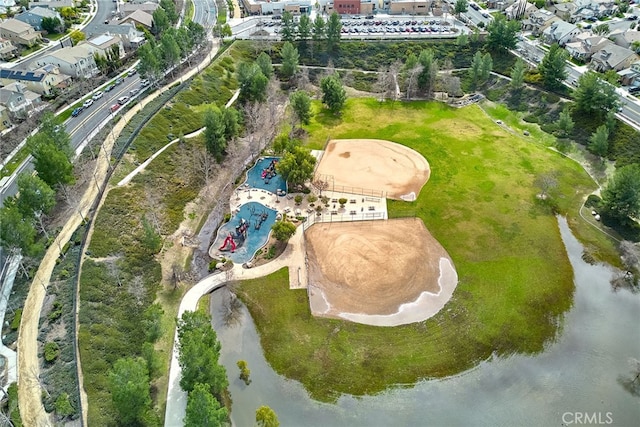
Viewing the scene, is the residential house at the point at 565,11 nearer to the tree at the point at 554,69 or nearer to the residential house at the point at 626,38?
the residential house at the point at 626,38

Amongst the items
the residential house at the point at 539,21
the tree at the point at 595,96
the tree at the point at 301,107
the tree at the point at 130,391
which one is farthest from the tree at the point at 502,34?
the tree at the point at 130,391

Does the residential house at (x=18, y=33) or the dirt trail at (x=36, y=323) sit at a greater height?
the residential house at (x=18, y=33)

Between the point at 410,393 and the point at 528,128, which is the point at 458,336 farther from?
the point at 528,128

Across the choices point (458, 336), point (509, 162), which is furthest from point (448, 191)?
point (458, 336)

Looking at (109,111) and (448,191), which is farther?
(109,111)

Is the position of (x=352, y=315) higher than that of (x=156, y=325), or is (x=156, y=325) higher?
(x=156, y=325)

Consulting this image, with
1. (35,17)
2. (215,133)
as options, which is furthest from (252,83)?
(35,17)
